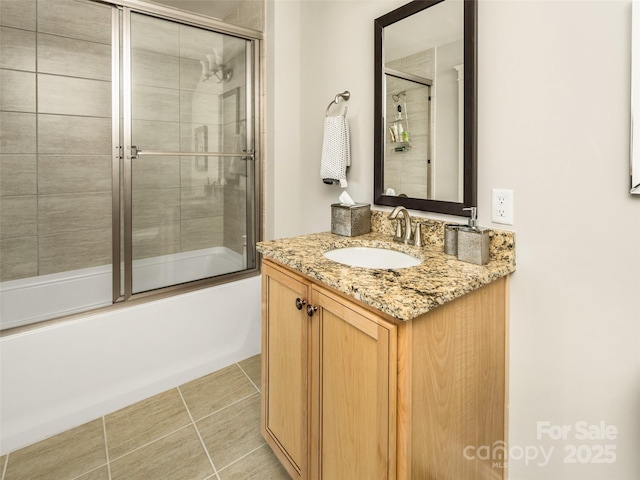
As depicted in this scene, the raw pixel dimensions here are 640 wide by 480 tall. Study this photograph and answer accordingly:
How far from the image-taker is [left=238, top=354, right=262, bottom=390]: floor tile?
208 cm

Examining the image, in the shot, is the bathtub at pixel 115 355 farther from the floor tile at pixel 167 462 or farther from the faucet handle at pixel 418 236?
the faucet handle at pixel 418 236

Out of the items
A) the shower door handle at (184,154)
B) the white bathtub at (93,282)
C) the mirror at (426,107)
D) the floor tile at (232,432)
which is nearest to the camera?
the mirror at (426,107)

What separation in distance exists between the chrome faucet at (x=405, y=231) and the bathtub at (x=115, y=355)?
1.13m

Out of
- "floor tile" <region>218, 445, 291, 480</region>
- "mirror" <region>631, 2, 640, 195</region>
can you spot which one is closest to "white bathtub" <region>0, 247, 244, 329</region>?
"floor tile" <region>218, 445, 291, 480</region>

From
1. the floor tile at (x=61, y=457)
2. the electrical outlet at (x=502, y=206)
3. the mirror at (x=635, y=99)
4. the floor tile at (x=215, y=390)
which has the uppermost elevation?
the mirror at (x=635, y=99)

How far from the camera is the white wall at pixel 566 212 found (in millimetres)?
971

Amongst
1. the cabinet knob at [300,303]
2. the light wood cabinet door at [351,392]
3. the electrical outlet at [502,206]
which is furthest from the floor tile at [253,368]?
the electrical outlet at [502,206]

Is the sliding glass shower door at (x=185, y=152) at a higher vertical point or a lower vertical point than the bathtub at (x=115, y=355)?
higher

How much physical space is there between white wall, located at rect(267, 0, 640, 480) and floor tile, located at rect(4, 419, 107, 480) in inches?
65.5

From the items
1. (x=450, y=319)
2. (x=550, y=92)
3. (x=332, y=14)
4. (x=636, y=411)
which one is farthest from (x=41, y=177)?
(x=636, y=411)

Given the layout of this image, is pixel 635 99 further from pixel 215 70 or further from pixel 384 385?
pixel 215 70

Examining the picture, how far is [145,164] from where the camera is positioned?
1966 mm

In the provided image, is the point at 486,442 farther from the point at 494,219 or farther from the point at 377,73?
the point at 377,73

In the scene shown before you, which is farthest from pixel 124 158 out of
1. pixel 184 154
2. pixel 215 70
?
pixel 215 70
